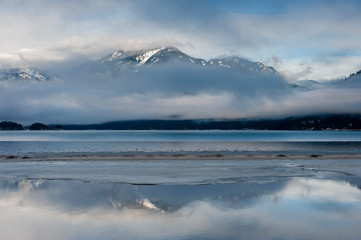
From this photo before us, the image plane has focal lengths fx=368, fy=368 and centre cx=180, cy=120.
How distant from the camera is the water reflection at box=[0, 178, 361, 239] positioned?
43.5 feet

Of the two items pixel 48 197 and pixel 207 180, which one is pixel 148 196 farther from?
pixel 207 180

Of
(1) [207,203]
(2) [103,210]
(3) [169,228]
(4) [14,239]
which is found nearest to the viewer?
(4) [14,239]

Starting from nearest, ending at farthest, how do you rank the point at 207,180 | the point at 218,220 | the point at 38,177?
the point at 218,220
the point at 207,180
the point at 38,177

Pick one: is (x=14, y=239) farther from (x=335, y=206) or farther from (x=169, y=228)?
(x=335, y=206)

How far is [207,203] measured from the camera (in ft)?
60.8

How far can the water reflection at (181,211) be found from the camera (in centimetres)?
1327

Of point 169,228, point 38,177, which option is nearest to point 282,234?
point 169,228

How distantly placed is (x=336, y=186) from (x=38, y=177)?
22325 mm

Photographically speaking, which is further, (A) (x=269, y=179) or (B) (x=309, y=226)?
(A) (x=269, y=179)

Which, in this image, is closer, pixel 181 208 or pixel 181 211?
pixel 181 211

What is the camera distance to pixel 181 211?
55.3 feet

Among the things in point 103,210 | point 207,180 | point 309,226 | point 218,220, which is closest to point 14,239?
point 103,210

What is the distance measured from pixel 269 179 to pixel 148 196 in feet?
36.7

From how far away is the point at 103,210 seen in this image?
1702cm
